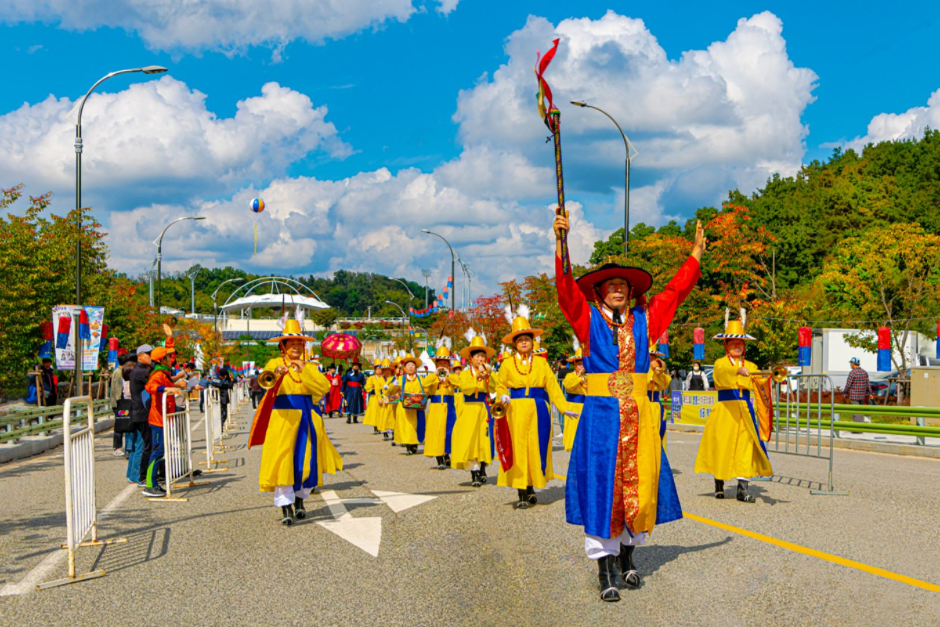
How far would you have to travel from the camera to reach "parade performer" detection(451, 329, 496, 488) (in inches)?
434

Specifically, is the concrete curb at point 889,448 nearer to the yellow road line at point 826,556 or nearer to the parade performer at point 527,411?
the parade performer at point 527,411

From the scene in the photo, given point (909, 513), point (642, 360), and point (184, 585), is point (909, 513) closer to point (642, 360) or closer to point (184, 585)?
point (642, 360)

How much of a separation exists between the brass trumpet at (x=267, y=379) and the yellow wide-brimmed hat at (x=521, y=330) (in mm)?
2634

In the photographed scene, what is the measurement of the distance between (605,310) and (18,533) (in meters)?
6.13

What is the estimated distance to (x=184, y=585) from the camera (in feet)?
19.4

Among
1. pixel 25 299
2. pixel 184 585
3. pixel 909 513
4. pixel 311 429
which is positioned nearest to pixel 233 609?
pixel 184 585

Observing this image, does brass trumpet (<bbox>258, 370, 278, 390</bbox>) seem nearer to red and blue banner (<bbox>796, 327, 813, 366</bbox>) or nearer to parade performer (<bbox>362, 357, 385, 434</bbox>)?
parade performer (<bbox>362, 357, 385, 434</bbox>)

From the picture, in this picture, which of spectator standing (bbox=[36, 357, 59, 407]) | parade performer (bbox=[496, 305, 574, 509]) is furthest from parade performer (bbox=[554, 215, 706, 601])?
spectator standing (bbox=[36, 357, 59, 407])

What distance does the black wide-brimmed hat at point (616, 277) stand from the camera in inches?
222

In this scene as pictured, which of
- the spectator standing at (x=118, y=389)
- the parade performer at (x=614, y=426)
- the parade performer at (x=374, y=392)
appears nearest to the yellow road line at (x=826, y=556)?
the parade performer at (x=614, y=426)

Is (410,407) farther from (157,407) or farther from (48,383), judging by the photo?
(48,383)

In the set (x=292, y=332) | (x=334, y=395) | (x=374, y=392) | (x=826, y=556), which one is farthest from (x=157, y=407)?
(x=334, y=395)

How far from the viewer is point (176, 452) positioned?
11.4m

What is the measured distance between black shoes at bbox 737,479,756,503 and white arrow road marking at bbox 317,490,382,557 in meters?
4.02
